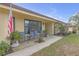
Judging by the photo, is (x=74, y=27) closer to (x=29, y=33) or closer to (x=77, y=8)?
(x=77, y=8)

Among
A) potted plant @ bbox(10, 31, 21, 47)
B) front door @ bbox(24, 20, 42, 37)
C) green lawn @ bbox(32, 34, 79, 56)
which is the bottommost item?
green lawn @ bbox(32, 34, 79, 56)

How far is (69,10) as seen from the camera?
13.5m

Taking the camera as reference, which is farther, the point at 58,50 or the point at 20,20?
the point at 20,20

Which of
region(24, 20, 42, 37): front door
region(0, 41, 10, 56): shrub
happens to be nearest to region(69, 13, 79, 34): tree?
region(24, 20, 42, 37): front door

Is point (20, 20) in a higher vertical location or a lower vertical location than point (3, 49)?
higher

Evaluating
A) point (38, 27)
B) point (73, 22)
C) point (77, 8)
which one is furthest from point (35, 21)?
point (77, 8)

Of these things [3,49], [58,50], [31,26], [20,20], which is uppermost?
[20,20]

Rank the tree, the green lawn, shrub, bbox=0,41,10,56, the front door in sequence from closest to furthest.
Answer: shrub, bbox=0,41,10,56, the green lawn, the tree, the front door

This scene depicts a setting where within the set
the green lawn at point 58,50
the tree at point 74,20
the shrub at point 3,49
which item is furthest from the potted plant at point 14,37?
the tree at point 74,20

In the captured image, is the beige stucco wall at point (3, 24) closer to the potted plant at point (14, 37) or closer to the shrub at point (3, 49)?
the potted plant at point (14, 37)

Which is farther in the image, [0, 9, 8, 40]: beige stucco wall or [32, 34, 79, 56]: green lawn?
[0, 9, 8, 40]: beige stucco wall

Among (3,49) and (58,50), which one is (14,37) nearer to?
(3,49)

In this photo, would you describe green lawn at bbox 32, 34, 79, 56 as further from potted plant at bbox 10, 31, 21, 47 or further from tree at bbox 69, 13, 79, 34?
potted plant at bbox 10, 31, 21, 47

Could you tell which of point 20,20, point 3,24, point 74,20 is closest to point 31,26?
point 20,20
